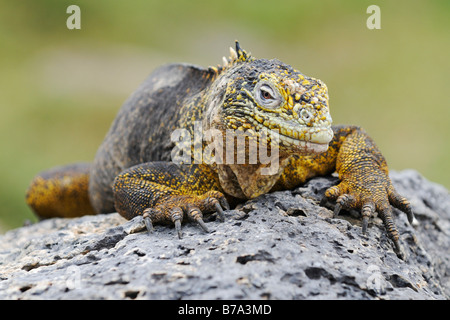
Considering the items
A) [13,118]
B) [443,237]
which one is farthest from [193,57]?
[443,237]

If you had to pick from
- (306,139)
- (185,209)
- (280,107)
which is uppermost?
(280,107)

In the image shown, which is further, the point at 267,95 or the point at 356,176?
the point at 356,176

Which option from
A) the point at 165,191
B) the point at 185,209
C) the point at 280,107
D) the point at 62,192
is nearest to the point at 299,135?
the point at 280,107

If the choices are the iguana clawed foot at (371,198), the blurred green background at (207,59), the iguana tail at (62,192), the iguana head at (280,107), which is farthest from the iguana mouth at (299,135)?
the blurred green background at (207,59)

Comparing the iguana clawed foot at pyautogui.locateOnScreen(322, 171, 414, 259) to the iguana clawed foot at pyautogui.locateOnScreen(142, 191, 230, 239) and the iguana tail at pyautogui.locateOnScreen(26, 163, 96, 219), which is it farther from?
the iguana tail at pyautogui.locateOnScreen(26, 163, 96, 219)

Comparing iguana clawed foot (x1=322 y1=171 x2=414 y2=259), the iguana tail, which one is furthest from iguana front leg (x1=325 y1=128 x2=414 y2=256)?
the iguana tail

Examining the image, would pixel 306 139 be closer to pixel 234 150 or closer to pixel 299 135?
pixel 299 135

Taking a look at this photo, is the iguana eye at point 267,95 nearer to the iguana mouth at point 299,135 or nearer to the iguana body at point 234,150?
the iguana body at point 234,150
